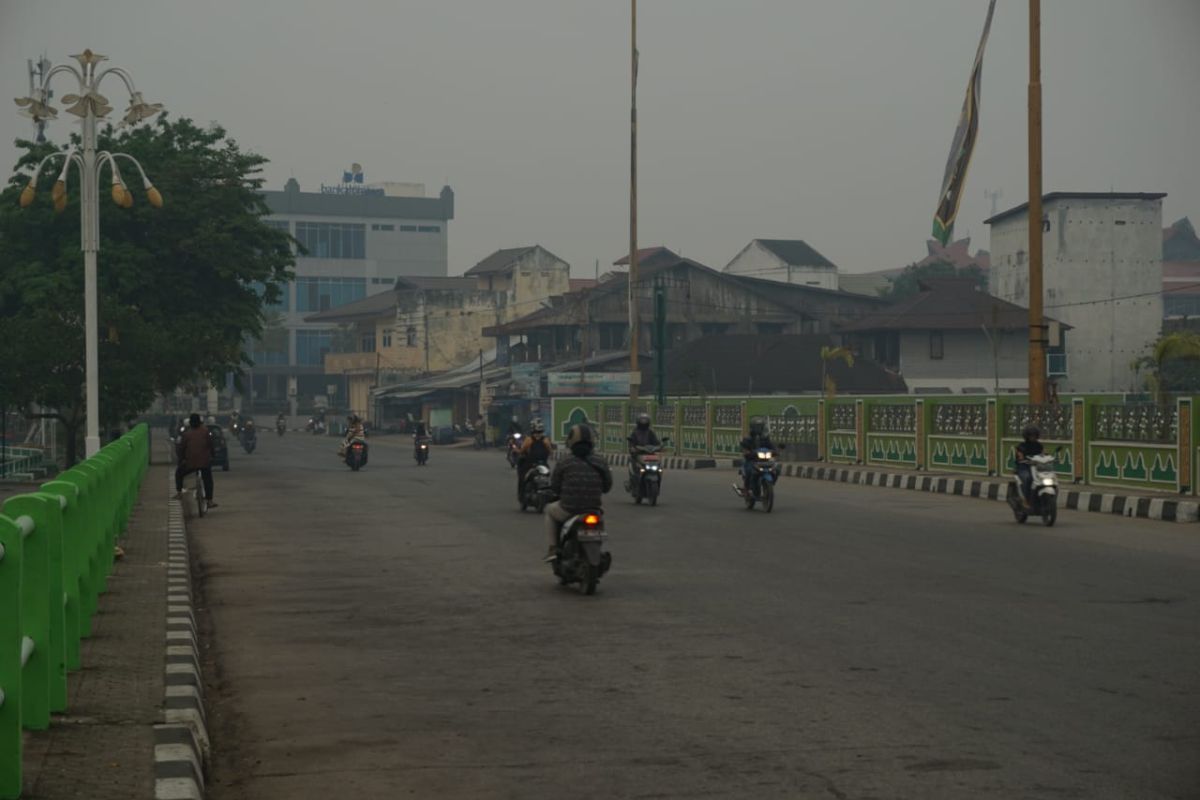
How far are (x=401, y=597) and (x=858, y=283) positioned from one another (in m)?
102

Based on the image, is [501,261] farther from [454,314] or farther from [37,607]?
[37,607]

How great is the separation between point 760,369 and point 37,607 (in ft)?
202

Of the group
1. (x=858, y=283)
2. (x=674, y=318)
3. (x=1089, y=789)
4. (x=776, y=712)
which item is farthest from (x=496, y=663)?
(x=858, y=283)

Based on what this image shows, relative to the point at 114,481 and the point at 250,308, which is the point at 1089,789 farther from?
the point at 250,308

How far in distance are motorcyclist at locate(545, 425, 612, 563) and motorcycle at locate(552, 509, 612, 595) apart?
3.5 inches

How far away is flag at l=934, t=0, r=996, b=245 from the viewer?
92.7 feet

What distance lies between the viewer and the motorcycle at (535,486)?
22.2 metres

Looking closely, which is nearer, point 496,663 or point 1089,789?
point 1089,789

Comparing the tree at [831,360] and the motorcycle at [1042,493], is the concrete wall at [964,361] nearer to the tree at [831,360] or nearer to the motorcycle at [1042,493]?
the tree at [831,360]

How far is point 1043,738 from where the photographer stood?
22.3ft

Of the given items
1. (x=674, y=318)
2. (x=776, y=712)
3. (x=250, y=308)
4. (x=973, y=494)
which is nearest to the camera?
(x=776, y=712)

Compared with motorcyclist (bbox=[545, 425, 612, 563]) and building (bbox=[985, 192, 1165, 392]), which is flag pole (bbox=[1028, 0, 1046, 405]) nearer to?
motorcyclist (bbox=[545, 425, 612, 563])

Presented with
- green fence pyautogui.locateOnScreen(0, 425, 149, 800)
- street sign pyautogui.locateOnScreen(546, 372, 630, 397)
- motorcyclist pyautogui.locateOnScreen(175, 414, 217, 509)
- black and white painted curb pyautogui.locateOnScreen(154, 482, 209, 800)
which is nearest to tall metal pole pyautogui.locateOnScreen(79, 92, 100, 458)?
motorcyclist pyautogui.locateOnScreen(175, 414, 217, 509)

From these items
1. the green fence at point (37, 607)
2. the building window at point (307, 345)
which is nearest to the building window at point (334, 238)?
the building window at point (307, 345)
